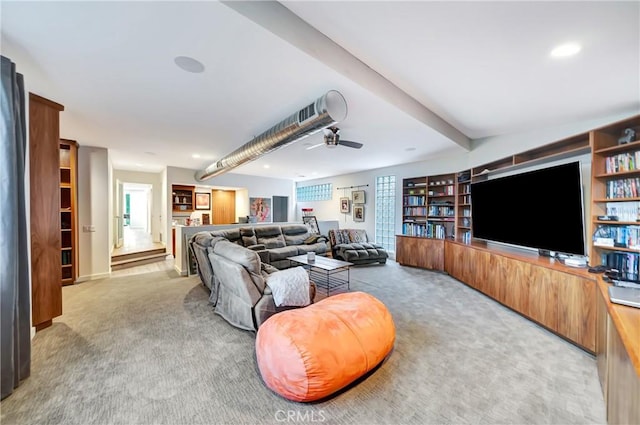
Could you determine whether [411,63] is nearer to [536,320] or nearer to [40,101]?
[536,320]

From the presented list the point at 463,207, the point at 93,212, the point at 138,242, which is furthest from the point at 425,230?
the point at 138,242

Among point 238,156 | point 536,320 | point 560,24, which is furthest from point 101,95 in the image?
point 536,320

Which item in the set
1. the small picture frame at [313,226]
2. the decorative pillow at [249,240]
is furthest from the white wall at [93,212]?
the small picture frame at [313,226]

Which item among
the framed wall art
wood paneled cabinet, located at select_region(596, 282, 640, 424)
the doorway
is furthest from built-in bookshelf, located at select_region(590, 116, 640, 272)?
the doorway

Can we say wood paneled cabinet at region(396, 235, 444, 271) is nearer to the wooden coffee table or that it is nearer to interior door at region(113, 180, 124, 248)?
the wooden coffee table

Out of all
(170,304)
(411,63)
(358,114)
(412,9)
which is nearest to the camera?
(412,9)

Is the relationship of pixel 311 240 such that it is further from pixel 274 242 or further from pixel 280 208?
pixel 280 208

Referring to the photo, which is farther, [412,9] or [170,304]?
[170,304]

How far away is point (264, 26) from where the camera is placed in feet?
5.40

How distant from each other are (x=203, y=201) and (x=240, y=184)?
5.44ft

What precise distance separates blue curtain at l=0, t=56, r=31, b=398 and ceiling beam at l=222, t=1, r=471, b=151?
1.76 metres

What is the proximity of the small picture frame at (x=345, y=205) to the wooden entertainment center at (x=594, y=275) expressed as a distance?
386 cm

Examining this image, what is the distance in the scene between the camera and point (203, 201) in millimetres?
8547

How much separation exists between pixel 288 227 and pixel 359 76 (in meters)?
4.68
